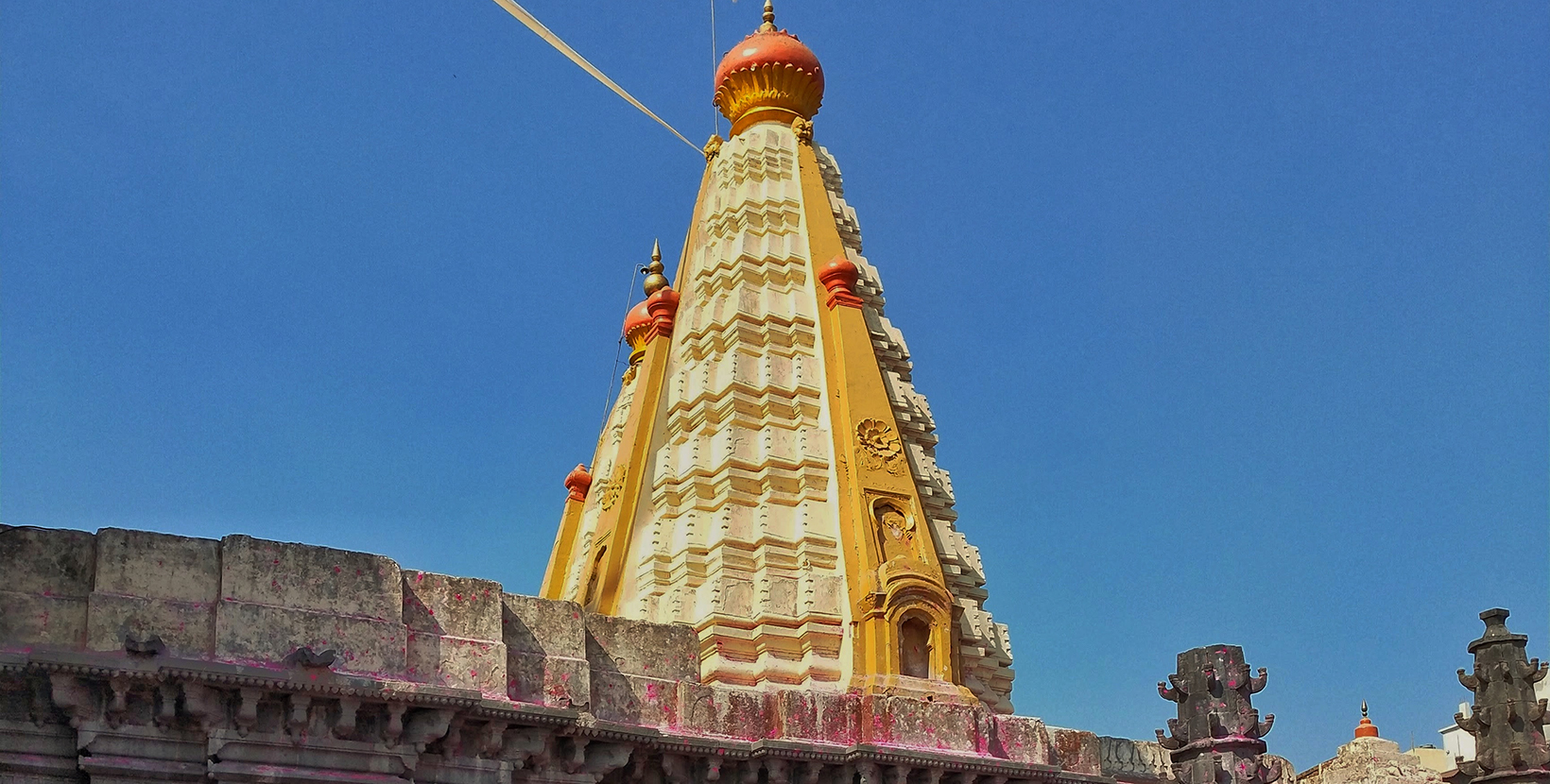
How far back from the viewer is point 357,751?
13.2 meters

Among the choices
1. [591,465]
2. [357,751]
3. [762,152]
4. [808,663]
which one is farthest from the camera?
[591,465]

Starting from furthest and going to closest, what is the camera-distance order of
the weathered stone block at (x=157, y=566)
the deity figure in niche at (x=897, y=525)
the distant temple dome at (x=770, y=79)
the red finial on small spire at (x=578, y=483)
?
1. the red finial on small spire at (x=578, y=483)
2. the distant temple dome at (x=770, y=79)
3. the deity figure in niche at (x=897, y=525)
4. the weathered stone block at (x=157, y=566)

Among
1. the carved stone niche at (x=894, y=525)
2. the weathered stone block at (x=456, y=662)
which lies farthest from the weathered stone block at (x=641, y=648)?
the carved stone niche at (x=894, y=525)

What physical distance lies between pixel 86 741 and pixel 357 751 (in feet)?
7.27

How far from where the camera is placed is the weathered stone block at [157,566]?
41.7 ft

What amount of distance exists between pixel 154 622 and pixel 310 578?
137 centimetres

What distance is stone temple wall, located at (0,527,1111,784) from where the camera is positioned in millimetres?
12234

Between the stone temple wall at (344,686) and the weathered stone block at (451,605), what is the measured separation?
0.06 ft

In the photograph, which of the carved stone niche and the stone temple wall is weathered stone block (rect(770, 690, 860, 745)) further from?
the carved stone niche

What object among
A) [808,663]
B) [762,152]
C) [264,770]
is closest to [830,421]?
[808,663]

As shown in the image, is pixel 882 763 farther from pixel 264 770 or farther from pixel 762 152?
pixel 762 152

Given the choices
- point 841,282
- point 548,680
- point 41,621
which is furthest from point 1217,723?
point 841,282

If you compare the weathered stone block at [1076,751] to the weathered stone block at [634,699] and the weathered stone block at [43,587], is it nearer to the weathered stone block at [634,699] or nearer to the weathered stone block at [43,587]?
the weathered stone block at [634,699]

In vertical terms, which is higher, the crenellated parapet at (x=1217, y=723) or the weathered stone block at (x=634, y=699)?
the weathered stone block at (x=634, y=699)
